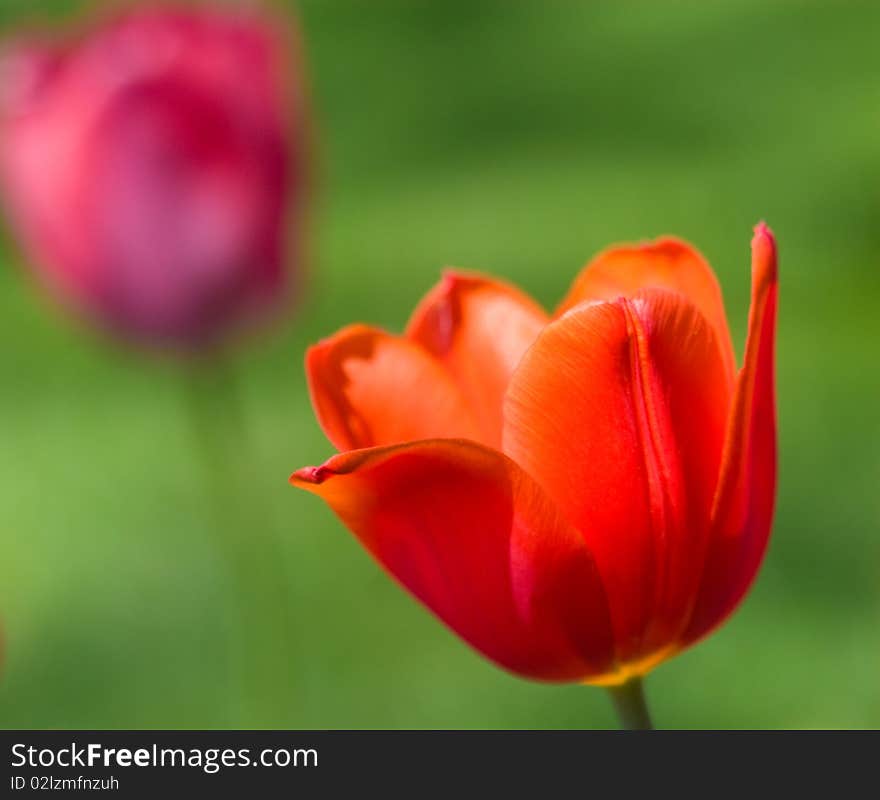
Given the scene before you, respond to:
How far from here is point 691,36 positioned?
1.75m

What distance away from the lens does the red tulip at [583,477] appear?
300mm

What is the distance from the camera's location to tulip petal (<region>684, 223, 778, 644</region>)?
0.95ft

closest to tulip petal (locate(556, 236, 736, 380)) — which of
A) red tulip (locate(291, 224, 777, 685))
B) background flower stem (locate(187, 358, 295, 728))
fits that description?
red tulip (locate(291, 224, 777, 685))

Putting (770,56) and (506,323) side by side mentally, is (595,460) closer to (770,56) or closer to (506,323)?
(506,323)

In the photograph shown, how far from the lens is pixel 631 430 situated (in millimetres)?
311

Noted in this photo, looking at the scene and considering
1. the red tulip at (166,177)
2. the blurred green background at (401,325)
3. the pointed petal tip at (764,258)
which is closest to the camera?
the pointed petal tip at (764,258)

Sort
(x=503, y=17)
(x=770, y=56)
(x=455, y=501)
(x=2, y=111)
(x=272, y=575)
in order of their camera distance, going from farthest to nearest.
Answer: (x=503, y=17) → (x=770, y=56) → (x=272, y=575) → (x=2, y=111) → (x=455, y=501)

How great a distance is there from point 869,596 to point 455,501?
2.06 feet

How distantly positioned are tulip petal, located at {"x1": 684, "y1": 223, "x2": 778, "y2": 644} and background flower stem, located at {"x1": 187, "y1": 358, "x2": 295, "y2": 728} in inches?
12.9

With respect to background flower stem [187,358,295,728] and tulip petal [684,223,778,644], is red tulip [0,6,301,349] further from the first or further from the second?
tulip petal [684,223,778,644]

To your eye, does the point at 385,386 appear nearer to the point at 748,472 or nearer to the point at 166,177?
the point at 748,472

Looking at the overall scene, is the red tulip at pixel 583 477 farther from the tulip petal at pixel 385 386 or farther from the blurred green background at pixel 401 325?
the blurred green background at pixel 401 325

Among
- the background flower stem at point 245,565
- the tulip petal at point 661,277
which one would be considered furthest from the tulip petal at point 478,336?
the background flower stem at point 245,565
